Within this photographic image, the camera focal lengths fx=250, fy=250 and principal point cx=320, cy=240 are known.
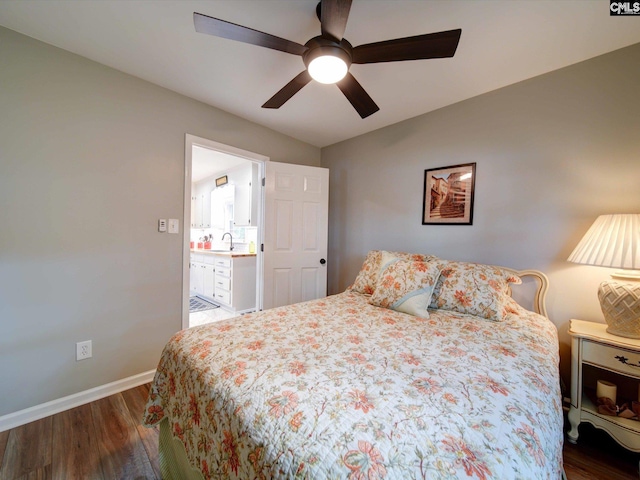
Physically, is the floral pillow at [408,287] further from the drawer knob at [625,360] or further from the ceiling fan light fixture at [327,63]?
the ceiling fan light fixture at [327,63]

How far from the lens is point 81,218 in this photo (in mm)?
1794

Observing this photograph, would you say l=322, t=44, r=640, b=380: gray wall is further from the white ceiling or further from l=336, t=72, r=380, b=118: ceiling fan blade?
l=336, t=72, r=380, b=118: ceiling fan blade

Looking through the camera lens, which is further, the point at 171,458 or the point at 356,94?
the point at 356,94

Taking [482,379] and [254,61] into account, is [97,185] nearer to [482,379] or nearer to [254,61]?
[254,61]

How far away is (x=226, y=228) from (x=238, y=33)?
4.05m

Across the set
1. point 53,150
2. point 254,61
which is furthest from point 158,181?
point 254,61

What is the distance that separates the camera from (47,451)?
4.61 ft

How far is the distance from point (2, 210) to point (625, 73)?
398 cm

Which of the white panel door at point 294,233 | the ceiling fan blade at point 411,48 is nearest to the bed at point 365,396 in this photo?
the white panel door at point 294,233

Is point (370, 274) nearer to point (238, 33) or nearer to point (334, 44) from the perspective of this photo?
point (334, 44)

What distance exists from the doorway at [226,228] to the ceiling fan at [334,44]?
137 centimetres

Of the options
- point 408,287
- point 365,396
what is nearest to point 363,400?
point 365,396

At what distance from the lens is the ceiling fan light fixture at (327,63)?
1.28m

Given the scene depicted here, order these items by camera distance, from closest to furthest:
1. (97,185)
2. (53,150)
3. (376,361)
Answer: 1. (376,361)
2. (53,150)
3. (97,185)
